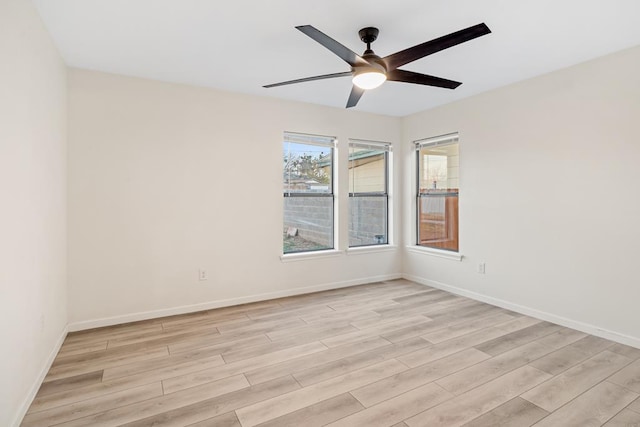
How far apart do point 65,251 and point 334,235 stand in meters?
3.07

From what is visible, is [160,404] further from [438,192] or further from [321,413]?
[438,192]

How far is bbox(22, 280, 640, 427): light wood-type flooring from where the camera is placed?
196 centimetres

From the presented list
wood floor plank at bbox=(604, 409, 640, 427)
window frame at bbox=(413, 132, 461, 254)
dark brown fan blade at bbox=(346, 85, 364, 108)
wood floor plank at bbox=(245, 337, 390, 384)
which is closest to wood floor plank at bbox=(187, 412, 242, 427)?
wood floor plank at bbox=(245, 337, 390, 384)

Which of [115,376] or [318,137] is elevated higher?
[318,137]

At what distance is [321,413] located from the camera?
6.47 feet

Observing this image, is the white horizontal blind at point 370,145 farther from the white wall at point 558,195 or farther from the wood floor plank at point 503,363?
the wood floor plank at point 503,363

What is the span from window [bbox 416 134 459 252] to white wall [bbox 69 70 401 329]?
5.40 ft

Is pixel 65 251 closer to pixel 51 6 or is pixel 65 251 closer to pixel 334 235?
pixel 51 6

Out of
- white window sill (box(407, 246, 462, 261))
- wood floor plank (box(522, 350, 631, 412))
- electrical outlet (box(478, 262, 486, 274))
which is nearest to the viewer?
wood floor plank (box(522, 350, 631, 412))

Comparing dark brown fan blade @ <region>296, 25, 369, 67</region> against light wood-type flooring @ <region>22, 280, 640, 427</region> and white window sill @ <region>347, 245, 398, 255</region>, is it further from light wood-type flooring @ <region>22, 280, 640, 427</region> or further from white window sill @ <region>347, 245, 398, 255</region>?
white window sill @ <region>347, 245, 398, 255</region>

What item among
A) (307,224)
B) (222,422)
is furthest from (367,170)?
(222,422)

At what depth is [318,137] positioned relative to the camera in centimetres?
456

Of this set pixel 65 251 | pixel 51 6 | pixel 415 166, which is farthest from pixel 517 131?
pixel 65 251

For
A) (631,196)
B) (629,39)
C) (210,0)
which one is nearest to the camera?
(210,0)
